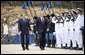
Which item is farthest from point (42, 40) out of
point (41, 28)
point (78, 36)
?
point (78, 36)

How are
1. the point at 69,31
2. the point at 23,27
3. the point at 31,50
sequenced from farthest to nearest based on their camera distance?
the point at 69,31 < the point at 23,27 < the point at 31,50

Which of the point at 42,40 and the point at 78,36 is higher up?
the point at 78,36

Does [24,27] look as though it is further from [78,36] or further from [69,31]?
[78,36]

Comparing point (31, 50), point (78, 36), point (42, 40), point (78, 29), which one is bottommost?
point (31, 50)

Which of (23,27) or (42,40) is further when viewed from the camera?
(42,40)

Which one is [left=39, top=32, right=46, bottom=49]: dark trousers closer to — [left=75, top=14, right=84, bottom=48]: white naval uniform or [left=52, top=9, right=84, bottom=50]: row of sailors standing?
[left=52, top=9, right=84, bottom=50]: row of sailors standing

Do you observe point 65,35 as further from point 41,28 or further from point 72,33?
point 41,28

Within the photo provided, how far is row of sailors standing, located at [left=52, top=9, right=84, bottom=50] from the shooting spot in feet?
26.2

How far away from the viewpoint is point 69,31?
8258 millimetres

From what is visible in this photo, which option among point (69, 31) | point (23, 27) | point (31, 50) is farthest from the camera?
point (69, 31)

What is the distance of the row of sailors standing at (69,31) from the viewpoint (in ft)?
26.2

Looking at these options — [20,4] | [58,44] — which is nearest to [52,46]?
[58,44]

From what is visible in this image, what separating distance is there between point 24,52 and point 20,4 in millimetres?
1645

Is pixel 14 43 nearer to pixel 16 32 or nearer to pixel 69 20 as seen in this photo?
pixel 16 32
